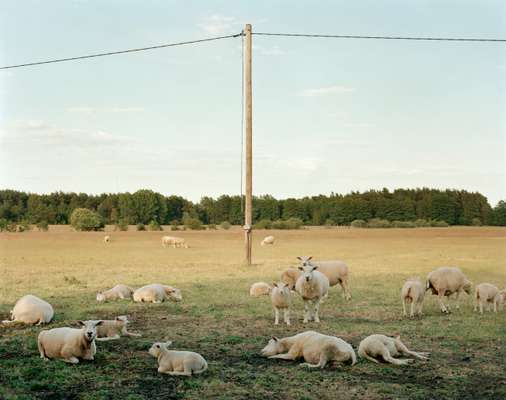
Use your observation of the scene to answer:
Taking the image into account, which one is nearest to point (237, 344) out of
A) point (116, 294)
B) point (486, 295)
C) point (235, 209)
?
point (116, 294)

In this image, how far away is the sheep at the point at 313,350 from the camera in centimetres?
870

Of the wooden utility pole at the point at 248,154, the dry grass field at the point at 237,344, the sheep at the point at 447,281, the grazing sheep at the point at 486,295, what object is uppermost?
the wooden utility pole at the point at 248,154

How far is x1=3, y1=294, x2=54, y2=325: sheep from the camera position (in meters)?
12.2

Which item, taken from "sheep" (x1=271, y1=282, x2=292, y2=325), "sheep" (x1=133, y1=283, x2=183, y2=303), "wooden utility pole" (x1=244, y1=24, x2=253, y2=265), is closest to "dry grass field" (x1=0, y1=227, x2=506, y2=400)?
"sheep" (x1=271, y1=282, x2=292, y2=325)

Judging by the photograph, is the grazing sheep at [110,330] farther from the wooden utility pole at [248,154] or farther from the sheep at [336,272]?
the wooden utility pole at [248,154]

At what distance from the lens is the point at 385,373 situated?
8.34 metres

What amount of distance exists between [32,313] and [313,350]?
6.41m

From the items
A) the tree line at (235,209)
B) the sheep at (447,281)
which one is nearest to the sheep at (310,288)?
the sheep at (447,281)

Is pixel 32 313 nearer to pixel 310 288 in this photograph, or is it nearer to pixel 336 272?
pixel 310 288

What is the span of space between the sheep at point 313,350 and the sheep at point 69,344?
267 centimetres

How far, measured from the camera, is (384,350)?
8.88 m

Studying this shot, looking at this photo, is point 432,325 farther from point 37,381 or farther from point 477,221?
point 477,221

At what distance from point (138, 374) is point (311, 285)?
5224 mm

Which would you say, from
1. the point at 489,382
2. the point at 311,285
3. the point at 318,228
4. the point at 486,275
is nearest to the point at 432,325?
the point at 311,285
